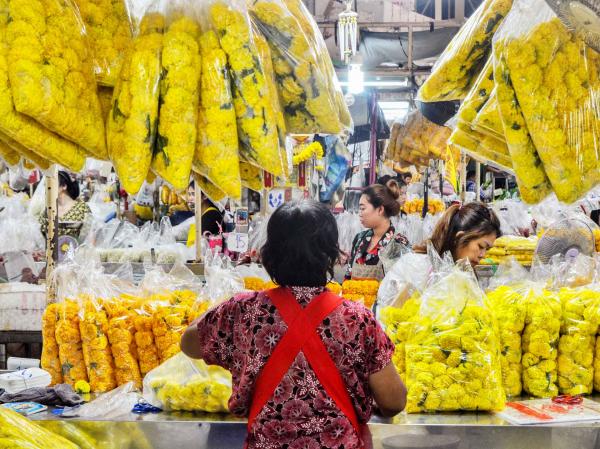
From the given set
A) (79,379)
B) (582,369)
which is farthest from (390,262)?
(79,379)

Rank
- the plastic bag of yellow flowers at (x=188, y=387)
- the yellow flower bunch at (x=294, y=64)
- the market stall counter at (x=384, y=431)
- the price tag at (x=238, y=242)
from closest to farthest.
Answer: the yellow flower bunch at (x=294, y=64) → the market stall counter at (x=384, y=431) → the plastic bag of yellow flowers at (x=188, y=387) → the price tag at (x=238, y=242)

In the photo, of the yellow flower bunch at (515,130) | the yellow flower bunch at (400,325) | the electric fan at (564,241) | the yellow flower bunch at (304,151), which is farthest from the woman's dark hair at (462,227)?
the yellow flower bunch at (515,130)

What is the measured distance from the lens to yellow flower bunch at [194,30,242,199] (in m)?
1.31

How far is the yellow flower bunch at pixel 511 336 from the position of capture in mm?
2674

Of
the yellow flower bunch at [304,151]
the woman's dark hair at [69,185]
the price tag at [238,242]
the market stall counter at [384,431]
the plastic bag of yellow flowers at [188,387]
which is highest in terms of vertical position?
the yellow flower bunch at [304,151]

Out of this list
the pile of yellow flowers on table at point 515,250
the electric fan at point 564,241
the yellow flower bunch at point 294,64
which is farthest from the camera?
the pile of yellow flowers on table at point 515,250

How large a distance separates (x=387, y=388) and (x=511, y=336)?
81 centimetres

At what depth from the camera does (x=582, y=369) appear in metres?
2.71

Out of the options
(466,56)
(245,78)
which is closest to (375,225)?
(466,56)

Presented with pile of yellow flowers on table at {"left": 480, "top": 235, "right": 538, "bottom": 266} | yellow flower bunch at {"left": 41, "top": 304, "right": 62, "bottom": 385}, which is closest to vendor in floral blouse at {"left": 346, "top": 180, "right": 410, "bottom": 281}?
pile of yellow flowers on table at {"left": 480, "top": 235, "right": 538, "bottom": 266}

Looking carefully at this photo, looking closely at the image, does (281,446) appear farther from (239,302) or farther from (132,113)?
(132,113)

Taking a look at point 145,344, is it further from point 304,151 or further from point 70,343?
point 304,151

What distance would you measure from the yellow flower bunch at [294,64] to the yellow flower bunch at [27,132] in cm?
41

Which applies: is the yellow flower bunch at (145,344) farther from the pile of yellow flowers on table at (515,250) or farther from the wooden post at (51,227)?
the pile of yellow flowers on table at (515,250)
